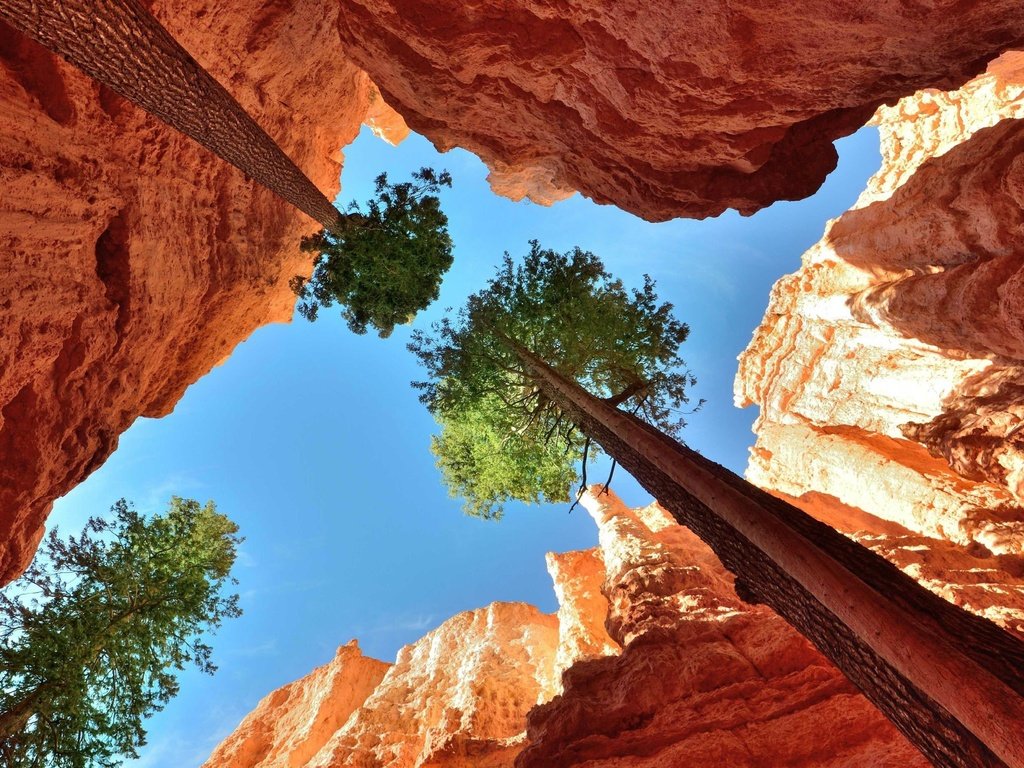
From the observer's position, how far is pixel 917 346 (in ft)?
48.5

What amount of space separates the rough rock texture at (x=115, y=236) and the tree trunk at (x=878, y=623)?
371 inches

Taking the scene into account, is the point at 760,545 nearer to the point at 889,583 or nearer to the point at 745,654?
the point at 889,583

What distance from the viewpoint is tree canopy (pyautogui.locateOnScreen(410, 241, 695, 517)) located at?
13.7 meters

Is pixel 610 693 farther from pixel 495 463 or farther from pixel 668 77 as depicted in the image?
pixel 668 77

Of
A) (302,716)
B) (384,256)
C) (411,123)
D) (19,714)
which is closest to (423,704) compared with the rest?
(302,716)

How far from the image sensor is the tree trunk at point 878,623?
119 inches

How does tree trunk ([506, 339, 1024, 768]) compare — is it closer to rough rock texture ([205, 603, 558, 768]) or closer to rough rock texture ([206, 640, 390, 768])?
rough rock texture ([205, 603, 558, 768])

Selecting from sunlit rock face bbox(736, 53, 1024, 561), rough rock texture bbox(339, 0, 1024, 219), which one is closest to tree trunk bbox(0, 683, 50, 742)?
rough rock texture bbox(339, 0, 1024, 219)

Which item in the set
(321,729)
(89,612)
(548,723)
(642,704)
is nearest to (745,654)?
(642,704)

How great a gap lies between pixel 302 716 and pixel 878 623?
71.4 ft

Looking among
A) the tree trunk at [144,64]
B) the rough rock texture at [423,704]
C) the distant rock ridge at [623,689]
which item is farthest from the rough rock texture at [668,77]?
the rough rock texture at [423,704]

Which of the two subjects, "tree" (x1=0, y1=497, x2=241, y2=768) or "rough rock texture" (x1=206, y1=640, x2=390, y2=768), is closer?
"tree" (x1=0, y1=497, x2=241, y2=768)

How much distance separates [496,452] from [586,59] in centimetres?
1100

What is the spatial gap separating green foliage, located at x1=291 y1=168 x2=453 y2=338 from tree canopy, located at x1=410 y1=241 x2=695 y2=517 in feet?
8.37
